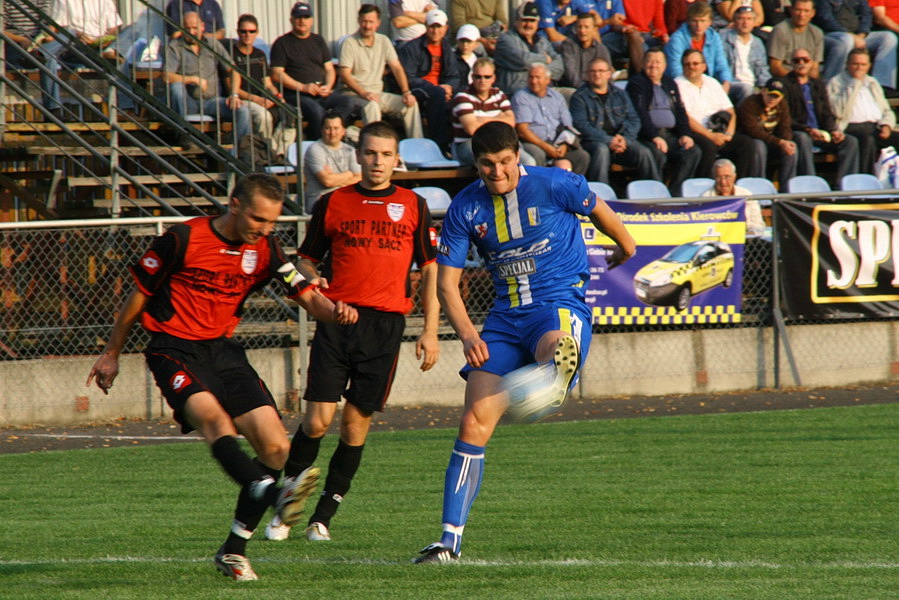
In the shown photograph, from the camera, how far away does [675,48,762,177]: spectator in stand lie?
16.4m

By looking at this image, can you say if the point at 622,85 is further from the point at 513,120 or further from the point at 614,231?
the point at 614,231

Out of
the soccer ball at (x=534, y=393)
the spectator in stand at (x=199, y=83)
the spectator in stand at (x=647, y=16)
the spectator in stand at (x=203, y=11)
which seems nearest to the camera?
the soccer ball at (x=534, y=393)

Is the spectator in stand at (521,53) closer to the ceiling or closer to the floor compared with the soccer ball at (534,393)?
closer to the ceiling

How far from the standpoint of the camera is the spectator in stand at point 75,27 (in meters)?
14.8

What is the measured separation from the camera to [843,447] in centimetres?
1008

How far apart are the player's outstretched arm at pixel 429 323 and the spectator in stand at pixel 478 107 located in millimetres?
8111

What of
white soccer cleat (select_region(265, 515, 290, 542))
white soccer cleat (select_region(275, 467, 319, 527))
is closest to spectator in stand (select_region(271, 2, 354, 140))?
white soccer cleat (select_region(265, 515, 290, 542))

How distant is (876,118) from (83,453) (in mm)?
12335

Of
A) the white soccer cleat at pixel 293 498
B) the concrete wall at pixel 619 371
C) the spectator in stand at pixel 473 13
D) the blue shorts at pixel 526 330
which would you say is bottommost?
the concrete wall at pixel 619 371

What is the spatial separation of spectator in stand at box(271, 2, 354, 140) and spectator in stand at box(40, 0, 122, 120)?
2058mm

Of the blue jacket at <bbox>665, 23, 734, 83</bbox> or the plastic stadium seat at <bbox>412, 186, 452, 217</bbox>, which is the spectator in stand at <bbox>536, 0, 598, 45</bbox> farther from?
the plastic stadium seat at <bbox>412, 186, 452, 217</bbox>

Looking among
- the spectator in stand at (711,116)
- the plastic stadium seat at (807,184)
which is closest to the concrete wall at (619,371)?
the plastic stadium seat at (807,184)

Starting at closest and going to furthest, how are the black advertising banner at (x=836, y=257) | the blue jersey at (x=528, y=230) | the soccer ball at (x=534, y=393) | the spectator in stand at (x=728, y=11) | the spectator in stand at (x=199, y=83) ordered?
the soccer ball at (x=534, y=393)
the blue jersey at (x=528, y=230)
the black advertising banner at (x=836, y=257)
the spectator in stand at (x=199, y=83)
the spectator in stand at (x=728, y=11)

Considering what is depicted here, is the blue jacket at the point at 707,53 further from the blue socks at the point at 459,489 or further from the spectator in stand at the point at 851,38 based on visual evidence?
the blue socks at the point at 459,489
